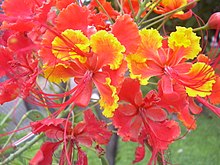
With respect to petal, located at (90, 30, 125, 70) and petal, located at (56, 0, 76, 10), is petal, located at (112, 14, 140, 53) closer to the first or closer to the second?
petal, located at (90, 30, 125, 70)

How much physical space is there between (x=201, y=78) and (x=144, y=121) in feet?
0.58

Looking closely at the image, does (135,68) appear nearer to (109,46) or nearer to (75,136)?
(109,46)

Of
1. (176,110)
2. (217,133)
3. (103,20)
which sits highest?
(103,20)

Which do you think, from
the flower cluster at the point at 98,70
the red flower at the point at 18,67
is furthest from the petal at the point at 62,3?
the red flower at the point at 18,67

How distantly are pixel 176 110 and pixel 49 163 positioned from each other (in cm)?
34

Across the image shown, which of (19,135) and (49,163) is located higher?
(49,163)

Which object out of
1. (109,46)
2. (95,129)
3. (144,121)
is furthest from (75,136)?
(109,46)

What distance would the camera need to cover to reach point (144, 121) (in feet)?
4.21

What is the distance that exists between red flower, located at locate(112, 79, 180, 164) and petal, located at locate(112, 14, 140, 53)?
11 cm

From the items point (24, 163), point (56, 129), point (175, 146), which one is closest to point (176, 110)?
point (56, 129)

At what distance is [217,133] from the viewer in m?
5.90

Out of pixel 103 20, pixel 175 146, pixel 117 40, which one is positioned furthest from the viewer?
pixel 175 146

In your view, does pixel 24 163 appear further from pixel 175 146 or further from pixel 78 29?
pixel 175 146

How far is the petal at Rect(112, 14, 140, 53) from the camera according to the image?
1146 millimetres
